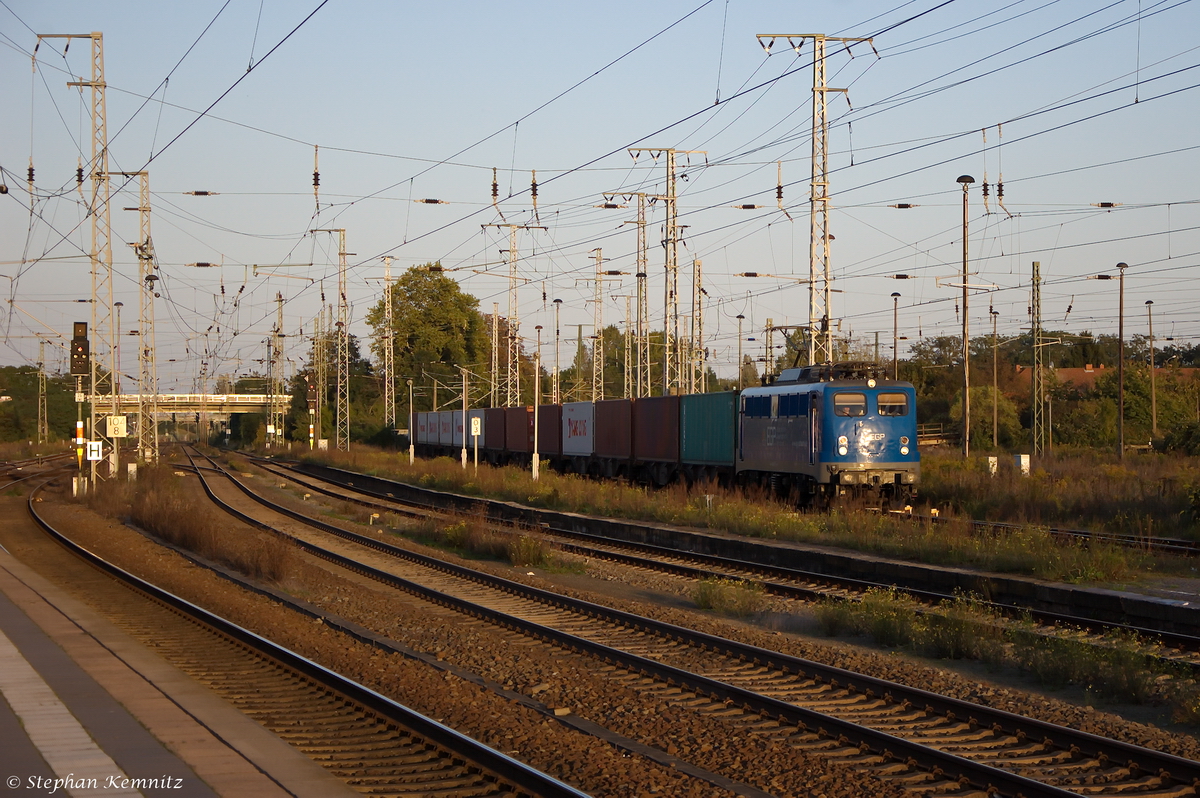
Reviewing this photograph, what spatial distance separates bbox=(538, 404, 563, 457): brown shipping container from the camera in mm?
43188

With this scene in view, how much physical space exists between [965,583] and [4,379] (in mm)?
122474

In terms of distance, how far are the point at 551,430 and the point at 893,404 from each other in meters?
20.7

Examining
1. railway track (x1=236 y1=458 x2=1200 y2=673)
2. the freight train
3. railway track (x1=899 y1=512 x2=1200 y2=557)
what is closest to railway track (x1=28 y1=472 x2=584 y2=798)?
railway track (x1=236 y1=458 x2=1200 y2=673)

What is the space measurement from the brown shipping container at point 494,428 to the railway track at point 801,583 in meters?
18.2

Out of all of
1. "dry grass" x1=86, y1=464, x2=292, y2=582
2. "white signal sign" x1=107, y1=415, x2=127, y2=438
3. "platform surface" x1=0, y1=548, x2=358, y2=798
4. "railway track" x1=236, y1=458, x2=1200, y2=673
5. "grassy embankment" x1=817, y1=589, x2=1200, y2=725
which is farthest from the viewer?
"white signal sign" x1=107, y1=415, x2=127, y2=438

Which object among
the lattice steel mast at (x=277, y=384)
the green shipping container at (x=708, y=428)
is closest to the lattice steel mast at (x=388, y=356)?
the lattice steel mast at (x=277, y=384)

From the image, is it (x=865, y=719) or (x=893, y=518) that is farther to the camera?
(x=893, y=518)

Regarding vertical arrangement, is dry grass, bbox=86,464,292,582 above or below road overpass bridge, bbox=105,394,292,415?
below

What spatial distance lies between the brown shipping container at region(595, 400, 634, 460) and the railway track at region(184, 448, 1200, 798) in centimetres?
2217

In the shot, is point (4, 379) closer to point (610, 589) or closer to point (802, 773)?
point (610, 589)

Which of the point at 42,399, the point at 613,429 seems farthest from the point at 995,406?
the point at 42,399

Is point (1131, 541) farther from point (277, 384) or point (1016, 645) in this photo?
point (277, 384)

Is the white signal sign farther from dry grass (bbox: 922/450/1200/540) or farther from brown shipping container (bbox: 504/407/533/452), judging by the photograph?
dry grass (bbox: 922/450/1200/540)

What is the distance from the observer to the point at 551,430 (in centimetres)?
4388
